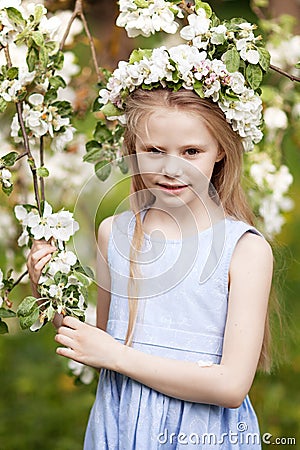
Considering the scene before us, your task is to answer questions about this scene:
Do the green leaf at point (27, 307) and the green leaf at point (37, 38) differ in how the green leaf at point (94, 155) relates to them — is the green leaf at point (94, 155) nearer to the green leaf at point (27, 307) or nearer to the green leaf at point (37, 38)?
the green leaf at point (37, 38)

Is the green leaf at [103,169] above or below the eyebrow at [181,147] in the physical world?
above

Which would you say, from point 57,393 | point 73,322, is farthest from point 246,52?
point 57,393

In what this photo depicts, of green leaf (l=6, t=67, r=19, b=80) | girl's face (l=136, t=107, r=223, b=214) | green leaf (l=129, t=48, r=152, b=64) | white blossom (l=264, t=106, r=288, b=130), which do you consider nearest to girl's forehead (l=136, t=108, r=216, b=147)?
girl's face (l=136, t=107, r=223, b=214)

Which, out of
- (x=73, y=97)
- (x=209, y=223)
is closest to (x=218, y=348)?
(x=209, y=223)

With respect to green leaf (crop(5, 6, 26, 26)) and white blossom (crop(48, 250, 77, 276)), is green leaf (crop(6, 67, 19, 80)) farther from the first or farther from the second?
white blossom (crop(48, 250, 77, 276))

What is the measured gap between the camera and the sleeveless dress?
1.63 meters

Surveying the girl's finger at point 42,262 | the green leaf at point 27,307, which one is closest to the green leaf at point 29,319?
the green leaf at point 27,307

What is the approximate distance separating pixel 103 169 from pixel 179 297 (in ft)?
1.31

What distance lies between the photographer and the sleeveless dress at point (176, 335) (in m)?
1.63

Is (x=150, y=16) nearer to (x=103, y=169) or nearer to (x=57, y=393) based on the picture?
(x=103, y=169)

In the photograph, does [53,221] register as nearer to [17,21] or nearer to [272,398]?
[17,21]

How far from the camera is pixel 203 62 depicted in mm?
1585

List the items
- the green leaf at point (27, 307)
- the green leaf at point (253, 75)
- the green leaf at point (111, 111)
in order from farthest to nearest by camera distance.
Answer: the green leaf at point (111, 111) → the green leaf at point (253, 75) → the green leaf at point (27, 307)

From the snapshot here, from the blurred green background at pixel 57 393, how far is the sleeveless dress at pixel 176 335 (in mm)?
1292
